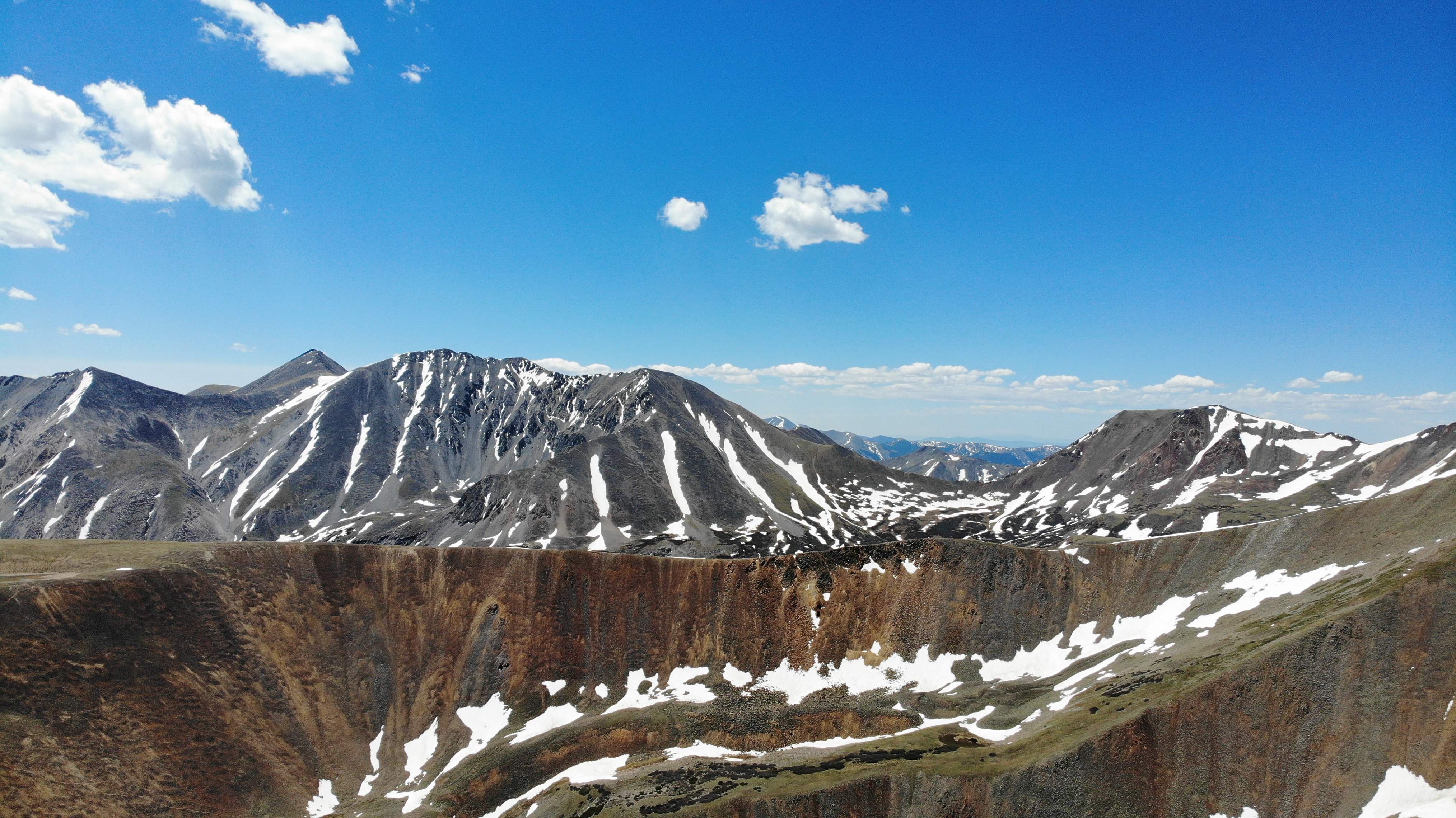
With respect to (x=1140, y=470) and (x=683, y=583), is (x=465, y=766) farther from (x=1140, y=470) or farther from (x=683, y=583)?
(x=1140, y=470)

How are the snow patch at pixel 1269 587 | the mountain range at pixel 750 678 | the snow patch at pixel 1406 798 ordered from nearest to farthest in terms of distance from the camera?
the snow patch at pixel 1406 798, the mountain range at pixel 750 678, the snow patch at pixel 1269 587

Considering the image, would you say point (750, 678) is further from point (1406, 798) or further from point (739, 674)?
point (1406, 798)

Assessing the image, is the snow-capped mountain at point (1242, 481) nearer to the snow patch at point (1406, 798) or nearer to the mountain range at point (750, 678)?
the mountain range at point (750, 678)

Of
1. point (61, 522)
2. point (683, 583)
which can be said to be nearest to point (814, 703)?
point (683, 583)

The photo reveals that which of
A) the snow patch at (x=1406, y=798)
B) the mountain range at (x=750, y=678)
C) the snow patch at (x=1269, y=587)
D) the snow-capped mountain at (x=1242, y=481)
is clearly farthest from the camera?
the snow-capped mountain at (x=1242, y=481)

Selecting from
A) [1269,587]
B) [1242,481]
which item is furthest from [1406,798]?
[1242,481]

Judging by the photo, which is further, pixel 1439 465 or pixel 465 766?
→ pixel 1439 465

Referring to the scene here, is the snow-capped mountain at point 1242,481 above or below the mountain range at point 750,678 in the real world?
above

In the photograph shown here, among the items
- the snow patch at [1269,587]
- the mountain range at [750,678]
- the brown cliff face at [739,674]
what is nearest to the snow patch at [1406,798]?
the mountain range at [750,678]
